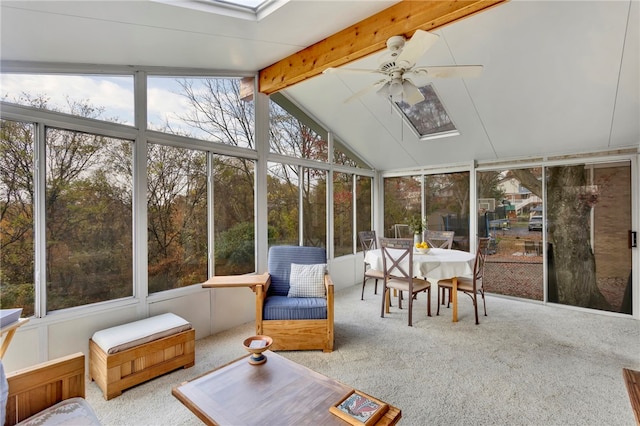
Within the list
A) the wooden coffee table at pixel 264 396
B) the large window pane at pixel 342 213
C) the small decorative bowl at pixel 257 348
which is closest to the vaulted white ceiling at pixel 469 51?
the large window pane at pixel 342 213

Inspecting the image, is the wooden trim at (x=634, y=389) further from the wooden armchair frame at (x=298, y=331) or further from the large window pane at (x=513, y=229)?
the large window pane at (x=513, y=229)

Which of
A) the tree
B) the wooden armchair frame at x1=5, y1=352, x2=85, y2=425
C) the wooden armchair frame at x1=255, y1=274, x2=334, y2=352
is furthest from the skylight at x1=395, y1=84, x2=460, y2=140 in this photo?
the wooden armchair frame at x1=5, y1=352, x2=85, y2=425

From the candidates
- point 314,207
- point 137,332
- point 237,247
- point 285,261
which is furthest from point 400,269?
point 137,332

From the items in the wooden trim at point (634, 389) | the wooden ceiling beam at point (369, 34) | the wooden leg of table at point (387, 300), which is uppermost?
the wooden ceiling beam at point (369, 34)

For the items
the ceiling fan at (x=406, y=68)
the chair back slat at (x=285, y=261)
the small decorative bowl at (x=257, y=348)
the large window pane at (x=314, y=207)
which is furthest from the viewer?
the large window pane at (x=314, y=207)

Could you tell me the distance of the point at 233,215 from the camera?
12.3 feet

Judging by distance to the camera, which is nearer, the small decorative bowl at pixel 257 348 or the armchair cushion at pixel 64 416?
the armchair cushion at pixel 64 416

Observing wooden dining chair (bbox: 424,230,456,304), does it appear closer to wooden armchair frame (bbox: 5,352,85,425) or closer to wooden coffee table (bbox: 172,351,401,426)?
wooden coffee table (bbox: 172,351,401,426)

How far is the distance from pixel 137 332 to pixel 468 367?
9.31 ft

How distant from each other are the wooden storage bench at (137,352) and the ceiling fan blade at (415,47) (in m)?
2.83

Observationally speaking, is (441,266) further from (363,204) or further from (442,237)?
(363,204)

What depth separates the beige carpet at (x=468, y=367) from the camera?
2.11 meters

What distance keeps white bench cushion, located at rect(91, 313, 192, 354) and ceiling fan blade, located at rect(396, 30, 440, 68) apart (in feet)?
9.29

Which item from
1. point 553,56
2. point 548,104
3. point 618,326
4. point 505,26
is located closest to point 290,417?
point 505,26
